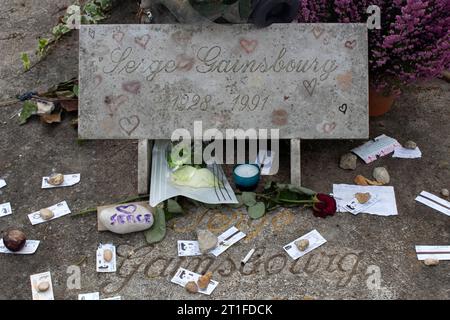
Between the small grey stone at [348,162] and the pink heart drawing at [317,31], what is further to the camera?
the small grey stone at [348,162]

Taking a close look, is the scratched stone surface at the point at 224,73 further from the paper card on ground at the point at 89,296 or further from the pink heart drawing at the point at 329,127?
the paper card on ground at the point at 89,296

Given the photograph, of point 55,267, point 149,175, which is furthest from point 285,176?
point 55,267

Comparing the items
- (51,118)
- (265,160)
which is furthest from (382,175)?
(51,118)

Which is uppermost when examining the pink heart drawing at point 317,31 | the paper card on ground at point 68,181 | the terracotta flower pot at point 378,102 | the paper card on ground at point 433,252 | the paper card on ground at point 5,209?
the pink heart drawing at point 317,31

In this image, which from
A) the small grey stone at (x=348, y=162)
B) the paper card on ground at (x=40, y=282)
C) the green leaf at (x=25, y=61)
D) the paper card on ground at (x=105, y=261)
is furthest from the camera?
the green leaf at (x=25, y=61)

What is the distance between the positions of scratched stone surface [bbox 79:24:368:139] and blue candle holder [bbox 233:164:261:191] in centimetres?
33

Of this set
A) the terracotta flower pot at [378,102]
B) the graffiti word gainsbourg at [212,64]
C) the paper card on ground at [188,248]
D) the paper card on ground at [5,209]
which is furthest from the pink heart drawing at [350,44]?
the paper card on ground at [5,209]

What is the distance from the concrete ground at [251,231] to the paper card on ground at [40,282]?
29 mm

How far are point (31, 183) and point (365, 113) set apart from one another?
2.11 m

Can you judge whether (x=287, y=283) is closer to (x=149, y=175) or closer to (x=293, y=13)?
(x=149, y=175)

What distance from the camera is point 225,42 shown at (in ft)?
10.4

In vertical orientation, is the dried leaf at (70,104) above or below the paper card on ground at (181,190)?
above

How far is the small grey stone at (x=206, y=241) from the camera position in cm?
291

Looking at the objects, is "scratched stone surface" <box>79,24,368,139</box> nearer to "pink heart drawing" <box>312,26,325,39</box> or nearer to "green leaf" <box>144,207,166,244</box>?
"pink heart drawing" <box>312,26,325,39</box>
